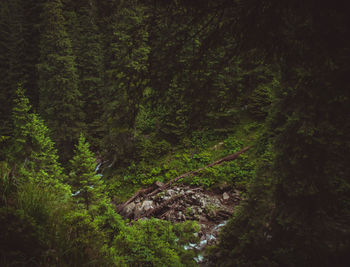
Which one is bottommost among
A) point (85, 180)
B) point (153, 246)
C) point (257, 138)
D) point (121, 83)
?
point (85, 180)

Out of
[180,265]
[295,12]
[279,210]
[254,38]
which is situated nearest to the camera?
[295,12]

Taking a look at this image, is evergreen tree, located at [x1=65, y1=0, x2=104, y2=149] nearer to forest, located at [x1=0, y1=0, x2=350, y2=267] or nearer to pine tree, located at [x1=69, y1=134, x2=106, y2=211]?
pine tree, located at [x1=69, y1=134, x2=106, y2=211]

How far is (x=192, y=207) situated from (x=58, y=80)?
16446 mm

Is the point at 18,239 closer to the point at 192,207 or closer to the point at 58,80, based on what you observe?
the point at 192,207

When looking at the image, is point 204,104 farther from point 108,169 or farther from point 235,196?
point 108,169

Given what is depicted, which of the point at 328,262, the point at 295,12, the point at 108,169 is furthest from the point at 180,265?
the point at 108,169

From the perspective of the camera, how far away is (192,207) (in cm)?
846

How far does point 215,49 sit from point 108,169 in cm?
1500

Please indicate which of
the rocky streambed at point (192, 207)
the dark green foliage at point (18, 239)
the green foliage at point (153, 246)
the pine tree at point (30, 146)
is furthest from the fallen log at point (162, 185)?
the dark green foliage at point (18, 239)

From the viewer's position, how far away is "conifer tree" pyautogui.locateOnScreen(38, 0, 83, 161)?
17.9 meters

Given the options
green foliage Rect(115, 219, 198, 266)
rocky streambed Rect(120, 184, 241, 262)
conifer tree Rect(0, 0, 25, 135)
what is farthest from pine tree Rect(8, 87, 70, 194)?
conifer tree Rect(0, 0, 25, 135)

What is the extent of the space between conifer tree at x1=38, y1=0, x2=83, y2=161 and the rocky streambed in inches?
453

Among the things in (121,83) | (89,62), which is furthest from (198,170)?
(89,62)

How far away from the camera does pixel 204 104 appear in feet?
10.8
